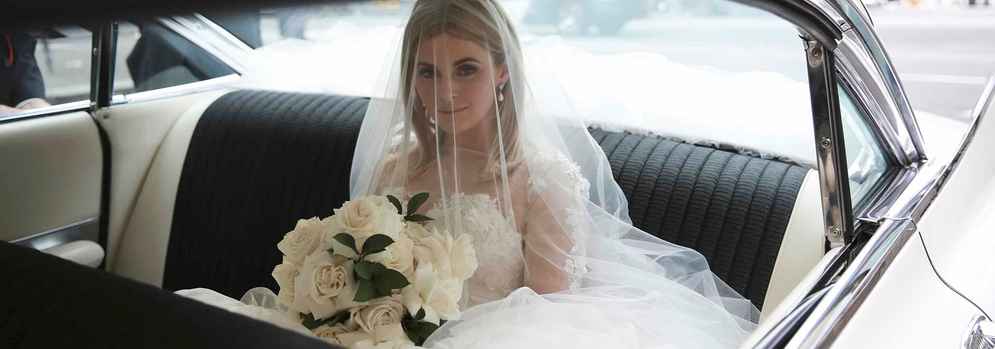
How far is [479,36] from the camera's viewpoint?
1775mm

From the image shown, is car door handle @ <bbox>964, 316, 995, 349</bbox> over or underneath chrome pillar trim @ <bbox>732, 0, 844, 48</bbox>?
underneath

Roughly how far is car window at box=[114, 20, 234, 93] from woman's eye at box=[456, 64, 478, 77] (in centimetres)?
135

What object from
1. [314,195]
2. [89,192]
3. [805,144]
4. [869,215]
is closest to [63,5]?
[869,215]

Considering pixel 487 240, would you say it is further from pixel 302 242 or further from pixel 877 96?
pixel 877 96

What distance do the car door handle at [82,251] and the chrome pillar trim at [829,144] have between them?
2161mm

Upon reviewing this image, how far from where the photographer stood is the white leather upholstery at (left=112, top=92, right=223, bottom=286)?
9.13 ft

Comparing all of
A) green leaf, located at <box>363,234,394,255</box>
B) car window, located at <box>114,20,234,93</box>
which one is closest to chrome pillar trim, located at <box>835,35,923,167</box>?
green leaf, located at <box>363,234,394,255</box>

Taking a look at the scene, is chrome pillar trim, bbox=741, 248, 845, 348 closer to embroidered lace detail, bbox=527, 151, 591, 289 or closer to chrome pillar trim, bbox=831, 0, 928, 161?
chrome pillar trim, bbox=831, 0, 928, 161

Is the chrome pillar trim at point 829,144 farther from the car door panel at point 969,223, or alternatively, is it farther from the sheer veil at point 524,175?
the sheer veil at point 524,175

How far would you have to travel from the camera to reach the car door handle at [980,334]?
4.61 feet

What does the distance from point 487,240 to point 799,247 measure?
2.51ft

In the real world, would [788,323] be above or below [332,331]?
above

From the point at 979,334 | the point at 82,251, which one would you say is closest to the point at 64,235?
the point at 82,251

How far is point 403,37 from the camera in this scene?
5.99ft
